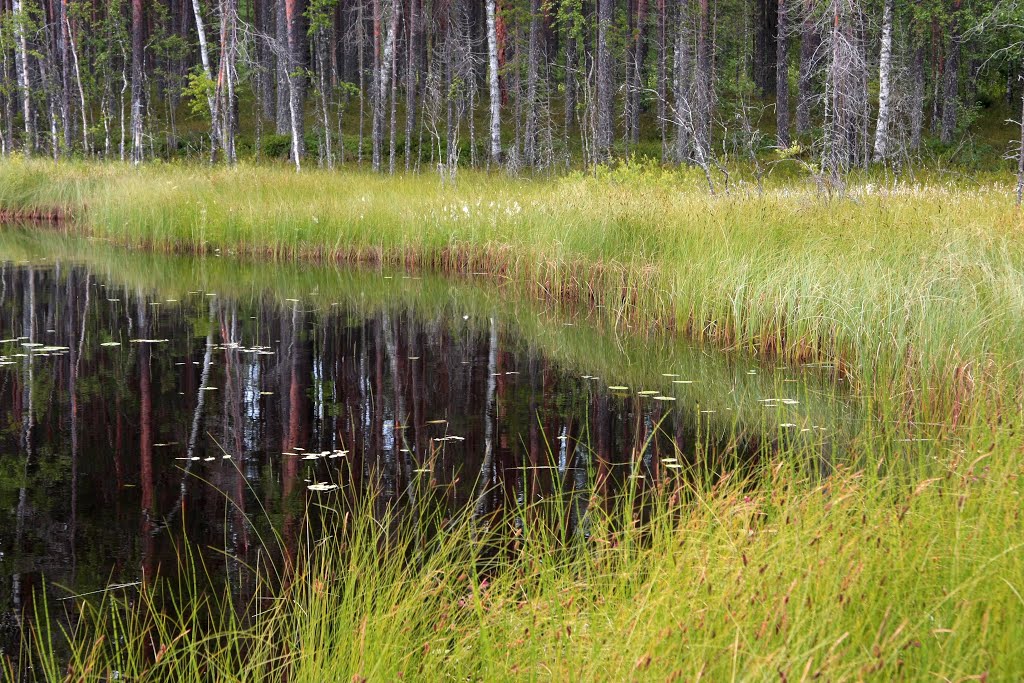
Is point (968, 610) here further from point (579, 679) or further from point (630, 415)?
point (630, 415)

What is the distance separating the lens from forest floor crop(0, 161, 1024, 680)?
246 cm

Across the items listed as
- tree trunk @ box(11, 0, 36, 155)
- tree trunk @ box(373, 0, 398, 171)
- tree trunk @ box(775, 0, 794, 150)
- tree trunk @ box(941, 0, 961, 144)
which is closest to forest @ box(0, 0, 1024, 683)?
tree trunk @ box(373, 0, 398, 171)

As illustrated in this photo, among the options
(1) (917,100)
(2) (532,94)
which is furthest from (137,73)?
(1) (917,100)

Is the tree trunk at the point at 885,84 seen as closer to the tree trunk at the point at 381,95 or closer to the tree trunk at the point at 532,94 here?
the tree trunk at the point at 532,94

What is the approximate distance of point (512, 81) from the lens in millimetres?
31641

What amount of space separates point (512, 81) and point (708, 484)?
29258 mm

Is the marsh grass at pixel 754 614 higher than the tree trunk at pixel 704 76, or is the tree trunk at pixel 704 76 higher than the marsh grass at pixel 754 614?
the tree trunk at pixel 704 76

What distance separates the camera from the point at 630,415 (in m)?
6.65

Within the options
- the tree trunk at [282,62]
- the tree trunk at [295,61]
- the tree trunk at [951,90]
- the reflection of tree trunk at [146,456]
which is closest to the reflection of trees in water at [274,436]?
the reflection of tree trunk at [146,456]

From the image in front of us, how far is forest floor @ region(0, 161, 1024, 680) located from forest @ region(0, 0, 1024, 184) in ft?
14.8

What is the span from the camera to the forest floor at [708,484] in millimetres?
2457

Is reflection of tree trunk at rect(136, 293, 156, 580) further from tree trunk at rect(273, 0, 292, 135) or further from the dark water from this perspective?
tree trunk at rect(273, 0, 292, 135)

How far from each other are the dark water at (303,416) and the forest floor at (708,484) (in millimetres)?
364

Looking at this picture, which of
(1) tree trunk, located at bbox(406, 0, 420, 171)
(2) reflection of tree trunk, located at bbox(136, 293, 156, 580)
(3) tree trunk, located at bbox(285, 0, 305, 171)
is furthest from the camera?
(1) tree trunk, located at bbox(406, 0, 420, 171)
